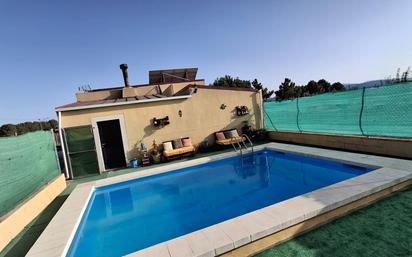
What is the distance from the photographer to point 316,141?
9102 mm

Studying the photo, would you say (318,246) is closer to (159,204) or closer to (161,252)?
(161,252)

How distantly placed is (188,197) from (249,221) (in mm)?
3143

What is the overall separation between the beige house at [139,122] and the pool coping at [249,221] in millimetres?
3796

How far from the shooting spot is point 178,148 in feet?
33.9

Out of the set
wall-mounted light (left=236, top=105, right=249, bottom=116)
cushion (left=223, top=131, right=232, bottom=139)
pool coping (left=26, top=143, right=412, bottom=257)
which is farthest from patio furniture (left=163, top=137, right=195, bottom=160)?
pool coping (left=26, top=143, right=412, bottom=257)

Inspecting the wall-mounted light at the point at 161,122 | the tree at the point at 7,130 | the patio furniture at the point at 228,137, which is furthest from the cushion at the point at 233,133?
the tree at the point at 7,130

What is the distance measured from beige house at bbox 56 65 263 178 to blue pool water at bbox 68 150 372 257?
233 cm

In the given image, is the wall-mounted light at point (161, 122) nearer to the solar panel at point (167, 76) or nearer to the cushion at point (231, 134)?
the cushion at point (231, 134)

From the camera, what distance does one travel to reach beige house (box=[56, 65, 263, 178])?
9344 mm

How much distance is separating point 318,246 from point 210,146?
8.35 meters

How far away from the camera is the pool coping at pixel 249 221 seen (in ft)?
10.5

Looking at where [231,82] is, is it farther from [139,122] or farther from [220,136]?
[139,122]

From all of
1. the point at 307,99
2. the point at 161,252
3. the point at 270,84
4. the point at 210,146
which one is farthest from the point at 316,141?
the point at 270,84

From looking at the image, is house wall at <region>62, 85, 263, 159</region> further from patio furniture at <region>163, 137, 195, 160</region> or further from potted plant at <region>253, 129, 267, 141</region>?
Answer: potted plant at <region>253, 129, 267, 141</region>
